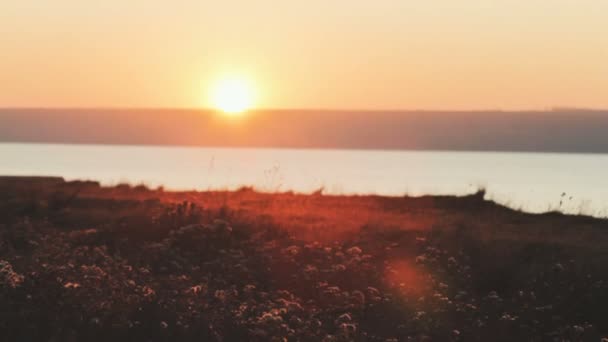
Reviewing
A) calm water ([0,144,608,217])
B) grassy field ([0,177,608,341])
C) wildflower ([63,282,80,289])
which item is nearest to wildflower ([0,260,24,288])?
grassy field ([0,177,608,341])

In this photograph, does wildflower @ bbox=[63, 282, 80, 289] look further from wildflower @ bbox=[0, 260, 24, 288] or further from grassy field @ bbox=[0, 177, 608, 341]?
wildflower @ bbox=[0, 260, 24, 288]

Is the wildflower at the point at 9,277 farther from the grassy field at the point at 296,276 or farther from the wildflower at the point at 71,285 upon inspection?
the wildflower at the point at 71,285

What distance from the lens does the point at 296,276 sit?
46.1ft

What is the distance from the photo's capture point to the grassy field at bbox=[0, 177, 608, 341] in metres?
11.6

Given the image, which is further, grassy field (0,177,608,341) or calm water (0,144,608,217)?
calm water (0,144,608,217)

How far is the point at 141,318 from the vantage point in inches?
462

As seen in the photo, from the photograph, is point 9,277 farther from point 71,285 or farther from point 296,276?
point 296,276

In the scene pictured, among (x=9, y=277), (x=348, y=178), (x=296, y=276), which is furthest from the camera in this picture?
(x=348, y=178)

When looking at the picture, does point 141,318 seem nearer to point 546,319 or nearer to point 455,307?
point 455,307

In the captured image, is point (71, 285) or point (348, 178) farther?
point (348, 178)

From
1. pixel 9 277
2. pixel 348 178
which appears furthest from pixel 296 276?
pixel 348 178

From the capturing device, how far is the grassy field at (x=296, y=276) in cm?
1158

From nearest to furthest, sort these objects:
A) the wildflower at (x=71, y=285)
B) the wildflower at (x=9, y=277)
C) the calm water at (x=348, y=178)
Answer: the wildflower at (x=71, y=285), the wildflower at (x=9, y=277), the calm water at (x=348, y=178)

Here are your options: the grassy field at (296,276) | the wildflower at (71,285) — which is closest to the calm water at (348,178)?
the grassy field at (296,276)
